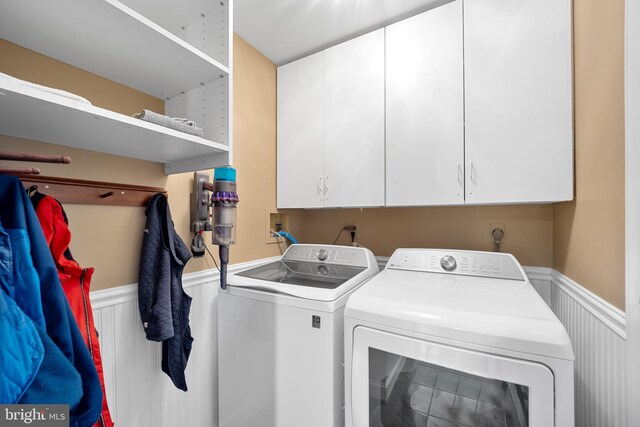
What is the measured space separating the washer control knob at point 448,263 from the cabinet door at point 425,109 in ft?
1.00

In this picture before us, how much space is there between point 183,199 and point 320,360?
103 cm

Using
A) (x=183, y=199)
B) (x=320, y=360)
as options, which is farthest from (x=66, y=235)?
(x=320, y=360)

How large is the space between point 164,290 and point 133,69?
89 centimetres

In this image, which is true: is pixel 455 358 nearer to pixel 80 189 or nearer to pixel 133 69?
pixel 80 189

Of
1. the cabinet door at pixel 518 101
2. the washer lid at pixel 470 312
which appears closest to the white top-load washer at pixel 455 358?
the washer lid at pixel 470 312

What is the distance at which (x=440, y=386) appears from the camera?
0.96 meters

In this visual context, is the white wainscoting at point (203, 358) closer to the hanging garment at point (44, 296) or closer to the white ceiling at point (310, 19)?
the hanging garment at point (44, 296)

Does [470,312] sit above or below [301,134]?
below

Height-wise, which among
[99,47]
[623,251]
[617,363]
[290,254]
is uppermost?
[99,47]

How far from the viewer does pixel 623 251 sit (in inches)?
31.1

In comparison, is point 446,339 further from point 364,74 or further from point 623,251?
point 364,74

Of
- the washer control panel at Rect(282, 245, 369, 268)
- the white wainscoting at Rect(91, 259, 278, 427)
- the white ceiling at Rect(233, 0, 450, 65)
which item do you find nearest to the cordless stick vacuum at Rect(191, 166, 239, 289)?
the white wainscoting at Rect(91, 259, 278, 427)

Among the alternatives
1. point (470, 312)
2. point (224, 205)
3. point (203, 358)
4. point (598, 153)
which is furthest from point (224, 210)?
point (598, 153)

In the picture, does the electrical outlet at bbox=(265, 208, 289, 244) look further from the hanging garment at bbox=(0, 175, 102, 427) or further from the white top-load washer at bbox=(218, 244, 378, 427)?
the hanging garment at bbox=(0, 175, 102, 427)
